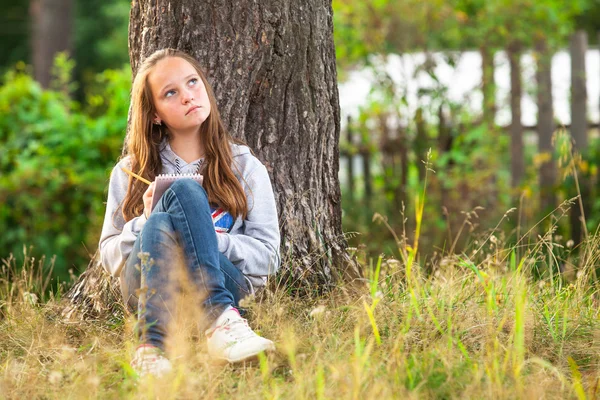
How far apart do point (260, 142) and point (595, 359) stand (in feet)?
5.38

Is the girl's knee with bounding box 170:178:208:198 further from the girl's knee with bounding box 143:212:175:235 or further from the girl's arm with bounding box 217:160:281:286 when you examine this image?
the girl's arm with bounding box 217:160:281:286

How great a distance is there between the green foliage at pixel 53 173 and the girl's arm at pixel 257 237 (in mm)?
2976

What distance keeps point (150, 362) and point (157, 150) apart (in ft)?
3.51

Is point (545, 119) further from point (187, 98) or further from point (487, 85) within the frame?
point (187, 98)

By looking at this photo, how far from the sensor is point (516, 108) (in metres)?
6.65

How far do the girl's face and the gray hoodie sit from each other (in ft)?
0.57

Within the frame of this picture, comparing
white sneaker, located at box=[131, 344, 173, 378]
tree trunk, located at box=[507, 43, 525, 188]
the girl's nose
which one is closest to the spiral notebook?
the girl's nose

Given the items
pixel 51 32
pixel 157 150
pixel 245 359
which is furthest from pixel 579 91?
pixel 51 32

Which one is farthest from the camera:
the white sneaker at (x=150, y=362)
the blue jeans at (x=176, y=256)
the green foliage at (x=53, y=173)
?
the green foliage at (x=53, y=173)

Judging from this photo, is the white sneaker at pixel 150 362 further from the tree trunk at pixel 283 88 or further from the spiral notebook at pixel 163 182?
the tree trunk at pixel 283 88

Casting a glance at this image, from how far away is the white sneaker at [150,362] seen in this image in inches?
92.4

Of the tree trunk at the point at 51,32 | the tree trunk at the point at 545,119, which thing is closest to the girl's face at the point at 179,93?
the tree trunk at the point at 545,119

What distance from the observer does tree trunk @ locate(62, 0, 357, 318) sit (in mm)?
3275

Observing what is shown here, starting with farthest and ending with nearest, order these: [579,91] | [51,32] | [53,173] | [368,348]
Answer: [51,32]
[579,91]
[53,173]
[368,348]
